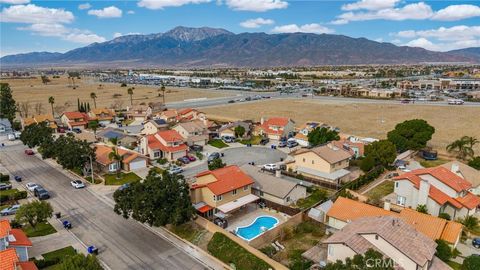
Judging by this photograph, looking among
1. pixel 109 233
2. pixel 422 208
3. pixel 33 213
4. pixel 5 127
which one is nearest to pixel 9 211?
pixel 33 213

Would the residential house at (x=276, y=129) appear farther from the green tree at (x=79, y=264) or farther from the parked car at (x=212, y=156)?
the green tree at (x=79, y=264)

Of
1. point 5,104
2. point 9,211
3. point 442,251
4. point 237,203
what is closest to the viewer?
point 442,251

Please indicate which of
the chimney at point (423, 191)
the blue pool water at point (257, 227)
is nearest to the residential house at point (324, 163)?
the chimney at point (423, 191)

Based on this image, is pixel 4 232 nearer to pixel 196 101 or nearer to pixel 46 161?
pixel 46 161

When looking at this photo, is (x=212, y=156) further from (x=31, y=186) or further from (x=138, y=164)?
(x=31, y=186)

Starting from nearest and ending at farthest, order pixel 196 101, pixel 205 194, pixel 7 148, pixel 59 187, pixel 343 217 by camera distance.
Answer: pixel 343 217, pixel 205 194, pixel 59 187, pixel 7 148, pixel 196 101

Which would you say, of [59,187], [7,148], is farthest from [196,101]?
[59,187]
